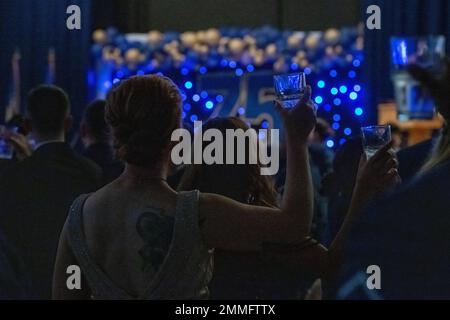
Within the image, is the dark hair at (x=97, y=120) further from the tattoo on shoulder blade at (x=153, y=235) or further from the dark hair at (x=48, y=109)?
the tattoo on shoulder blade at (x=153, y=235)

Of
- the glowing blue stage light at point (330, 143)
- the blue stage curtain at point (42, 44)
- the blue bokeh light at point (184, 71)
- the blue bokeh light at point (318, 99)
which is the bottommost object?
the glowing blue stage light at point (330, 143)

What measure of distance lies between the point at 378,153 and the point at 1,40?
3.12 m

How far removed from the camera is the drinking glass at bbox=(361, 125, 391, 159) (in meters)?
1.42

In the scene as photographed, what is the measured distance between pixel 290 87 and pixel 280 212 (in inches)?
11.1

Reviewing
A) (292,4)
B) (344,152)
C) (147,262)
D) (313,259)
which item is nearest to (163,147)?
(147,262)

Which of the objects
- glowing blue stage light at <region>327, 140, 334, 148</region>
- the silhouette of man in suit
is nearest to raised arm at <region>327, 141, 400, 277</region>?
the silhouette of man in suit

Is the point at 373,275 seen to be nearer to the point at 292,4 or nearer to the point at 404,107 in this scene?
the point at 404,107

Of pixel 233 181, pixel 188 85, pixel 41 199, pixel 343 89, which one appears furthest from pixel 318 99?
pixel 233 181

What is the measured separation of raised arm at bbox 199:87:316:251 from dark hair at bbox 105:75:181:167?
121mm

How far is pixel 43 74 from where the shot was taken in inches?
156

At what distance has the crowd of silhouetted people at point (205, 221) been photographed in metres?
0.87

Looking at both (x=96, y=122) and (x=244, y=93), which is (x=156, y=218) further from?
(x=244, y=93)

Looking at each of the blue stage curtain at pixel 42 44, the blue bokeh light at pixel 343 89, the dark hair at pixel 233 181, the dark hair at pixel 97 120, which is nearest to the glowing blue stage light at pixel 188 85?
the blue stage curtain at pixel 42 44
